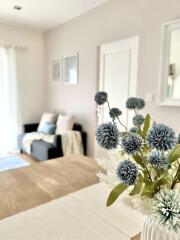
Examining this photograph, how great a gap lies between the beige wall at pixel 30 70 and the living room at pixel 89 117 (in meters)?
0.02

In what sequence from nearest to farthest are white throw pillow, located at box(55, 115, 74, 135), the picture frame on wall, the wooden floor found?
the wooden floor
white throw pillow, located at box(55, 115, 74, 135)
the picture frame on wall

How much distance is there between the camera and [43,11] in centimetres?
369

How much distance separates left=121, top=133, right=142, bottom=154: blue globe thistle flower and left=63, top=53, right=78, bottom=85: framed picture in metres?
3.61

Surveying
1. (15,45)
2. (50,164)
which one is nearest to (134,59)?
(50,164)

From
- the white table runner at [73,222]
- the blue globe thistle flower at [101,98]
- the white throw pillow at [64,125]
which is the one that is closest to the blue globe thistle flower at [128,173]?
the blue globe thistle flower at [101,98]

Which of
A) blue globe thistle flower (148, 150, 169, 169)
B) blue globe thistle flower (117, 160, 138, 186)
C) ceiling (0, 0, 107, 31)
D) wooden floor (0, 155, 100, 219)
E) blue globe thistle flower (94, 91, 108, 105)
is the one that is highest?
ceiling (0, 0, 107, 31)

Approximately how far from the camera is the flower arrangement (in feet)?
1.59

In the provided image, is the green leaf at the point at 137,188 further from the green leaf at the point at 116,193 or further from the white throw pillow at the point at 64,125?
the white throw pillow at the point at 64,125

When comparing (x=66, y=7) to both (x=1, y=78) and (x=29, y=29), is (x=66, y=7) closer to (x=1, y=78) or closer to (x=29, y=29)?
(x=29, y=29)

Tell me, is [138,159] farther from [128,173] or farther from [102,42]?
[102,42]

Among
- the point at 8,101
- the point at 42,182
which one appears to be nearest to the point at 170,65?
the point at 42,182

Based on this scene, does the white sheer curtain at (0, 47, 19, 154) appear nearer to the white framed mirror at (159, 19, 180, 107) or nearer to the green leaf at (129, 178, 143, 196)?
the white framed mirror at (159, 19, 180, 107)

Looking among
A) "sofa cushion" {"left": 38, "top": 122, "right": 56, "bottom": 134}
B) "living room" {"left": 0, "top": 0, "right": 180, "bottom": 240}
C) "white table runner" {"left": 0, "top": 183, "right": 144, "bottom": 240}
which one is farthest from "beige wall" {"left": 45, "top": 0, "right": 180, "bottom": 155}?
"white table runner" {"left": 0, "top": 183, "right": 144, "bottom": 240}

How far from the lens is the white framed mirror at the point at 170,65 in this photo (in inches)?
94.5
